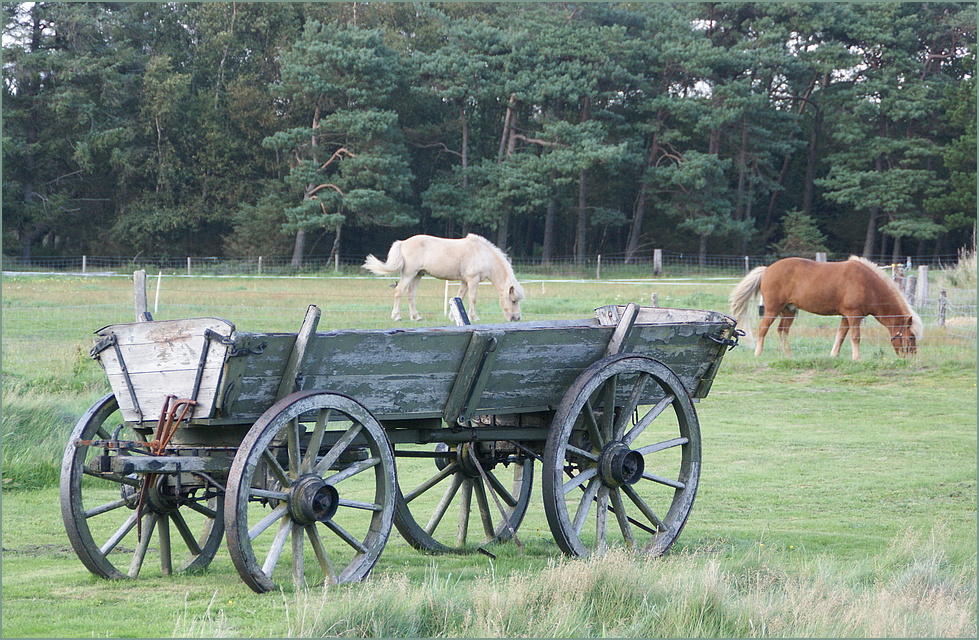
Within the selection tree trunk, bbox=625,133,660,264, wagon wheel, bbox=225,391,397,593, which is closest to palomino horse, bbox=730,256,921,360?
wagon wheel, bbox=225,391,397,593

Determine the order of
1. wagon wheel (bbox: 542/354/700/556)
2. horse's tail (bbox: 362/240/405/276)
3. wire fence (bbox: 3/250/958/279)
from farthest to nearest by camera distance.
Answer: wire fence (bbox: 3/250/958/279)
horse's tail (bbox: 362/240/405/276)
wagon wheel (bbox: 542/354/700/556)

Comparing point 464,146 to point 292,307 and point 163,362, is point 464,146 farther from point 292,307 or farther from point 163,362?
point 163,362

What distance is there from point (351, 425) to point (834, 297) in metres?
13.4

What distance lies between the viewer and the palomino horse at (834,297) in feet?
53.6

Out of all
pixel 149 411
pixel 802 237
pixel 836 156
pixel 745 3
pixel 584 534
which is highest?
pixel 745 3

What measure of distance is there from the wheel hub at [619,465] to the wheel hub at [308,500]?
1.63 meters

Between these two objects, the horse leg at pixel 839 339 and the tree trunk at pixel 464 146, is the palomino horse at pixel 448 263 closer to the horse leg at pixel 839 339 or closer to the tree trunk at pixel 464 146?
the horse leg at pixel 839 339

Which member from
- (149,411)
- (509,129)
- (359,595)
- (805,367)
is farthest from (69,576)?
(509,129)

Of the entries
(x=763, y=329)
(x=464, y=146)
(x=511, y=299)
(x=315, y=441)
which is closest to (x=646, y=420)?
(x=315, y=441)

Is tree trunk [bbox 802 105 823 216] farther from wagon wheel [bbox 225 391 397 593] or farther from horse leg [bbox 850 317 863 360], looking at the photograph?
wagon wheel [bbox 225 391 397 593]

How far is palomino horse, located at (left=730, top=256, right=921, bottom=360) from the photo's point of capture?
16.3 metres

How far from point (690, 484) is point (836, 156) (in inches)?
1776

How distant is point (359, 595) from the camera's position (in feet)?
13.8

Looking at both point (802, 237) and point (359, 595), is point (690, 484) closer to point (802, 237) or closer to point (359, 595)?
point (359, 595)
